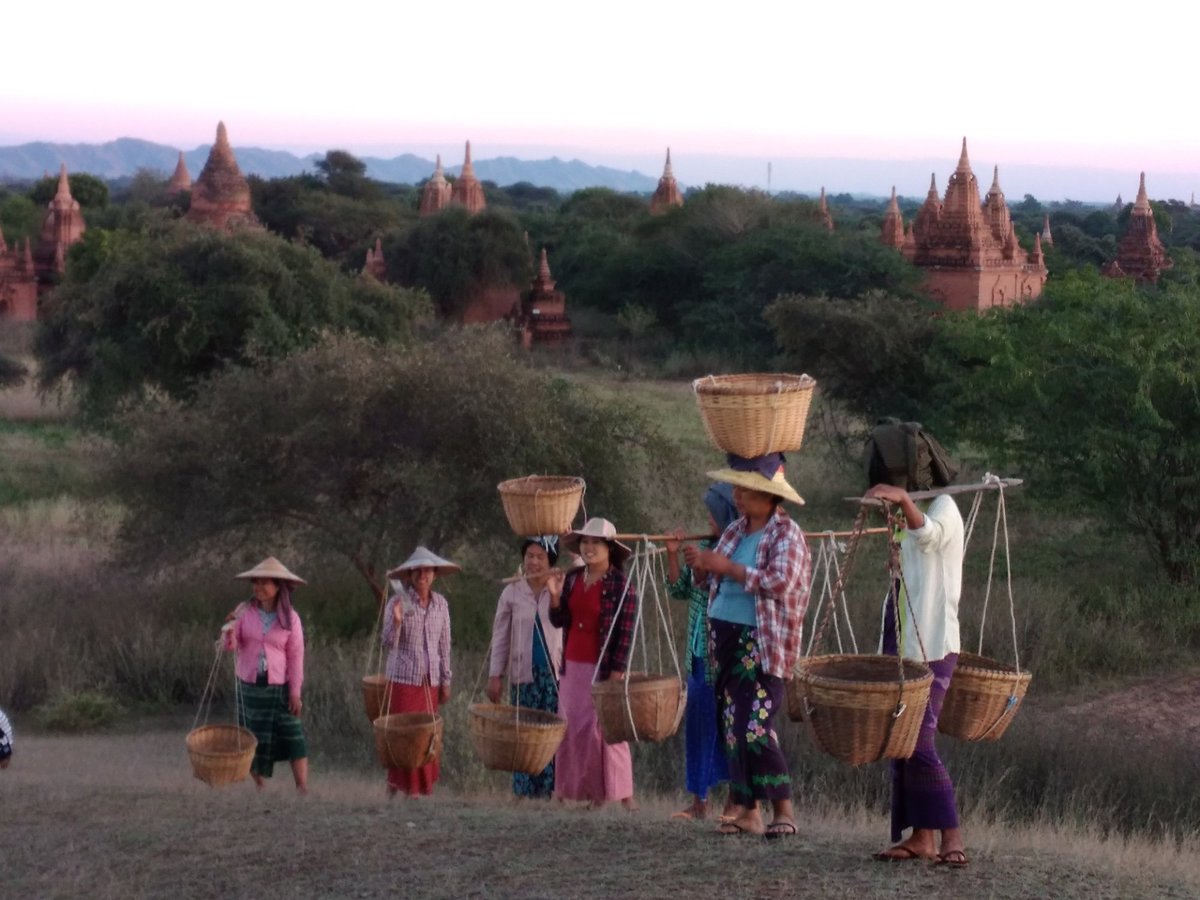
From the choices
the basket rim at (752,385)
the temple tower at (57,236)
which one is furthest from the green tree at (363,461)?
the temple tower at (57,236)

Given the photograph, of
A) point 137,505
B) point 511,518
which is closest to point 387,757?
point 511,518

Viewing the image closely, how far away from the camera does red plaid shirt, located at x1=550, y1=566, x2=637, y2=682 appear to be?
6.53 m

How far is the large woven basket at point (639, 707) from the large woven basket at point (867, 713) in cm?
137

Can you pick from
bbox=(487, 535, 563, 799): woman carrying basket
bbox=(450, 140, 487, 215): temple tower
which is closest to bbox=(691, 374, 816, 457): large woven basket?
bbox=(487, 535, 563, 799): woman carrying basket

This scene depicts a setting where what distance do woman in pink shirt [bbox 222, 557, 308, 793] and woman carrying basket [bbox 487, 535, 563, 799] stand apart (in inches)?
40.5

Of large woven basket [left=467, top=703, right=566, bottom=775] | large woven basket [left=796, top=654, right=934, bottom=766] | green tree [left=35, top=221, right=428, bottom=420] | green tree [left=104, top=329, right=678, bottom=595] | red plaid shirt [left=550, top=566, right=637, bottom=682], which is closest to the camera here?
large woven basket [left=796, top=654, right=934, bottom=766]

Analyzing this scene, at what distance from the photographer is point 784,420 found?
5.58m

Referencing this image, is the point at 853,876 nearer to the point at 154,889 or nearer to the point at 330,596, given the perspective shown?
the point at 154,889

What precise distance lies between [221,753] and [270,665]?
0.46 meters

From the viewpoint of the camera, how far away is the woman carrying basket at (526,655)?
23.2 ft

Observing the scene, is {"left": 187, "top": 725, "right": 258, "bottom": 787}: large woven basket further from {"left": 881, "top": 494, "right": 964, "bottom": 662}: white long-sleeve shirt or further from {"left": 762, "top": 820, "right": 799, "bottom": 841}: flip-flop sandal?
{"left": 881, "top": 494, "right": 964, "bottom": 662}: white long-sleeve shirt

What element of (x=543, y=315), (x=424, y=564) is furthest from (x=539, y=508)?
(x=543, y=315)

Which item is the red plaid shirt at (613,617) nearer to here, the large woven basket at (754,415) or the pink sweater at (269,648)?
the large woven basket at (754,415)

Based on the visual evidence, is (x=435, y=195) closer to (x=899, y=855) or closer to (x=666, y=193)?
(x=666, y=193)
